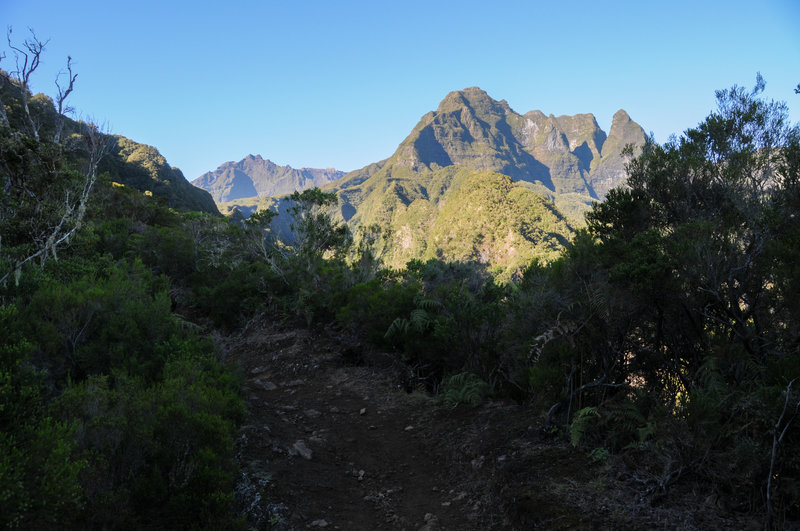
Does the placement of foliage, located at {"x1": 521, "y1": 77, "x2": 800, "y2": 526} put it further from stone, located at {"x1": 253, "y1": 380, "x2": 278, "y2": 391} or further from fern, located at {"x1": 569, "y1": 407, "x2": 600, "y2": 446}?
stone, located at {"x1": 253, "y1": 380, "x2": 278, "y2": 391}

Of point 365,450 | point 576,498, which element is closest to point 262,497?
point 365,450

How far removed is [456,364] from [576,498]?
4175 millimetres

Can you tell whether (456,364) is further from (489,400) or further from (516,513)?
(516,513)

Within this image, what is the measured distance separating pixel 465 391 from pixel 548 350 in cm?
159

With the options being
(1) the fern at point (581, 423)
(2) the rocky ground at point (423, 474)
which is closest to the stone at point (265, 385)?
(2) the rocky ground at point (423, 474)

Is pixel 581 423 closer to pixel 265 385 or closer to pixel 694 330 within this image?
pixel 694 330

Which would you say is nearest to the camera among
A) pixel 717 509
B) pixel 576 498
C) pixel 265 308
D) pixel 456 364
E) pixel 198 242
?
pixel 717 509

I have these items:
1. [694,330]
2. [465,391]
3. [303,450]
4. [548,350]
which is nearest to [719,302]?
[694,330]

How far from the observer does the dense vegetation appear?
10.1 ft

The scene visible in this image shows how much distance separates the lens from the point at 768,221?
4859 millimetres

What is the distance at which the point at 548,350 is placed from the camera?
5480 mm

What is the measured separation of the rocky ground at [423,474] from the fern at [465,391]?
0.14 m

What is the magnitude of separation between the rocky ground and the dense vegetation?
28cm

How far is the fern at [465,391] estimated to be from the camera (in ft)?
20.7
